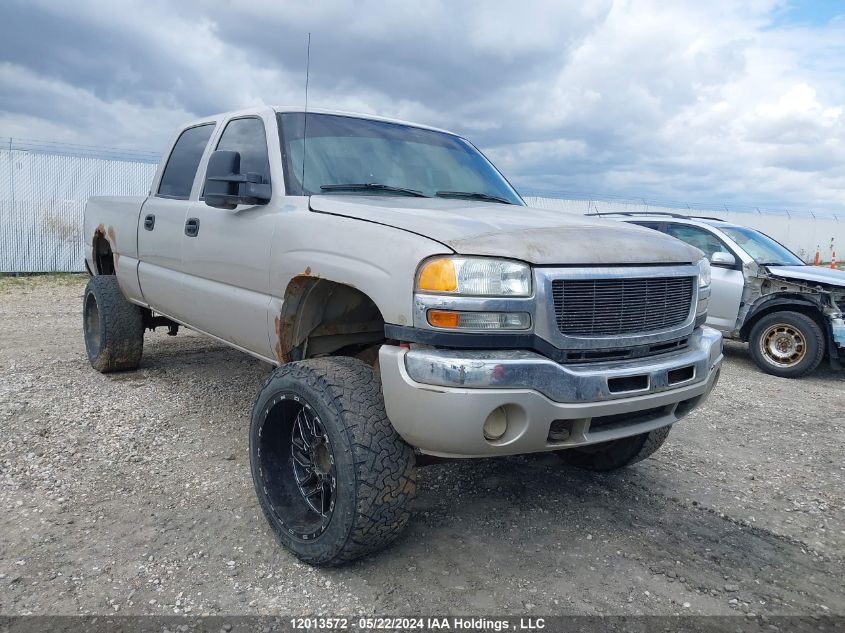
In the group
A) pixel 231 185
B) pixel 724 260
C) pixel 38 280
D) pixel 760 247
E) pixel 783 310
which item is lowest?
pixel 38 280

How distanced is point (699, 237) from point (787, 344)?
5.45 ft

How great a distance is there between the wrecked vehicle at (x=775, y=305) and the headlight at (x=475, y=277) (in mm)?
5746

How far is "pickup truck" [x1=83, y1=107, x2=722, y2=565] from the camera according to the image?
240 cm

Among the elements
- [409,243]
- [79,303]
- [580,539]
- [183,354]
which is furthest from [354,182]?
[79,303]

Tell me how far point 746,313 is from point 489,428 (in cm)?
621

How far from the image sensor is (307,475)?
3027mm

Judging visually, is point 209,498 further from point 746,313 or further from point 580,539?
point 746,313

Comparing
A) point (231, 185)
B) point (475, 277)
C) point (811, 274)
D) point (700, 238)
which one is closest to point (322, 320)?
point (231, 185)

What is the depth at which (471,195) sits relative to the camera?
3838 millimetres

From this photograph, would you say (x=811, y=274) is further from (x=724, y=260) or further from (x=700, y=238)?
(x=700, y=238)

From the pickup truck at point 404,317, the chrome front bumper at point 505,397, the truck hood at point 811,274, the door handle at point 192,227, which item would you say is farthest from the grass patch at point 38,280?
the chrome front bumper at point 505,397

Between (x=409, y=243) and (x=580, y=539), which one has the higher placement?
(x=409, y=243)

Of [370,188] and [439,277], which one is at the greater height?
[370,188]

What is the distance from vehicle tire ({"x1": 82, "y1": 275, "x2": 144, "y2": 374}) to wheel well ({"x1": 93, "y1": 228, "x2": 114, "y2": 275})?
33cm
